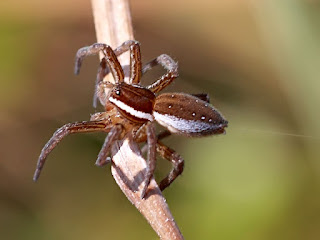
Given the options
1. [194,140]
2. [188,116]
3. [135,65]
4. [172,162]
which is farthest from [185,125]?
[194,140]

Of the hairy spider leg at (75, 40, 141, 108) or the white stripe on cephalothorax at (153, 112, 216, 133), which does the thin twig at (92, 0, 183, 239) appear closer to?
the hairy spider leg at (75, 40, 141, 108)

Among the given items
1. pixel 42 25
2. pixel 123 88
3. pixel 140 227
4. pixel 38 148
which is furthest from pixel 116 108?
pixel 42 25

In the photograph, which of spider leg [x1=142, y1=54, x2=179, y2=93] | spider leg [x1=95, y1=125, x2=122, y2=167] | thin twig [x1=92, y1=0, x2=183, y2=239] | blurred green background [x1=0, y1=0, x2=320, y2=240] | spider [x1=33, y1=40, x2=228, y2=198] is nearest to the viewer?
thin twig [x1=92, y1=0, x2=183, y2=239]

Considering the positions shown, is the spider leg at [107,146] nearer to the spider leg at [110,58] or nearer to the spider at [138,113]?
the spider at [138,113]

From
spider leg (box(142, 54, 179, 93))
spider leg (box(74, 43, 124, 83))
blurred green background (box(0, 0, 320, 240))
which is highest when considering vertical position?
spider leg (box(74, 43, 124, 83))

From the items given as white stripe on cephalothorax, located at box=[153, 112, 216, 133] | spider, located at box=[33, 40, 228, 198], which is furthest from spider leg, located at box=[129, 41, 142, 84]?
white stripe on cephalothorax, located at box=[153, 112, 216, 133]

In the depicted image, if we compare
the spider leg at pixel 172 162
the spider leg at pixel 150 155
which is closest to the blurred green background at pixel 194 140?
the spider leg at pixel 172 162

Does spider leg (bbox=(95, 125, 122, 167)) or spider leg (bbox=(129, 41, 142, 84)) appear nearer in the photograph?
spider leg (bbox=(95, 125, 122, 167))

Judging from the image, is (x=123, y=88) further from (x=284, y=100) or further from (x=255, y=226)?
(x=284, y=100)

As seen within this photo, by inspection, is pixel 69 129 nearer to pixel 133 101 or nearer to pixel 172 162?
pixel 133 101
